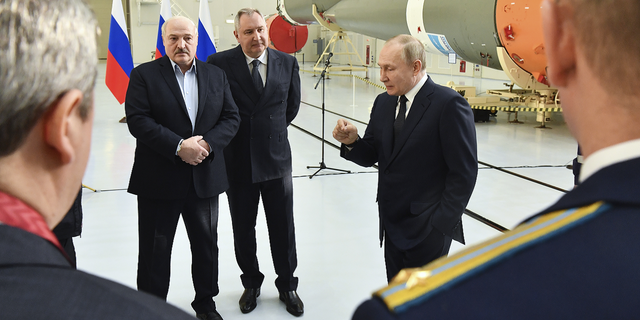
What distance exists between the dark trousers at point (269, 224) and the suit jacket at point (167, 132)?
0.25 m

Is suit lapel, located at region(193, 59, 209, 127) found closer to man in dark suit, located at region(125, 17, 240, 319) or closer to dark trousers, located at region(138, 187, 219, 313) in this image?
man in dark suit, located at region(125, 17, 240, 319)

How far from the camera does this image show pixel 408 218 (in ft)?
7.11

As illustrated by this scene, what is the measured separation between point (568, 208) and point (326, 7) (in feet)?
37.3

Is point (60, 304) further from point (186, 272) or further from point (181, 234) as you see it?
point (181, 234)

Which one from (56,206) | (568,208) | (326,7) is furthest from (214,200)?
(326,7)

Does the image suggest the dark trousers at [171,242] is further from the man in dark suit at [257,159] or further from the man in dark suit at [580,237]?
the man in dark suit at [580,237]

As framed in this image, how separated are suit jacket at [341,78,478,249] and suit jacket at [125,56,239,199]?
870 mm

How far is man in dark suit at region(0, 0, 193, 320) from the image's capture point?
459 millimetres

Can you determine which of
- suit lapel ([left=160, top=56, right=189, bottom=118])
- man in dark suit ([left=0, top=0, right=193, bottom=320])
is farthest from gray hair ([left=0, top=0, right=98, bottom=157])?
suit lapel ([left=160, top=56, right=189, bottom=118])

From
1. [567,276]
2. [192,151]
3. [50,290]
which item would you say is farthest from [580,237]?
[192,151]

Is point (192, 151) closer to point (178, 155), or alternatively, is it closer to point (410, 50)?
point (178, 155)

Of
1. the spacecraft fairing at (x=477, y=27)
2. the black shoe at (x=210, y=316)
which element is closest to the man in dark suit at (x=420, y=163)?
the black shoe at (x=210, y=316)

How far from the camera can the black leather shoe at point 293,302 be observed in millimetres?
2658

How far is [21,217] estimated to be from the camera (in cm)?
51
